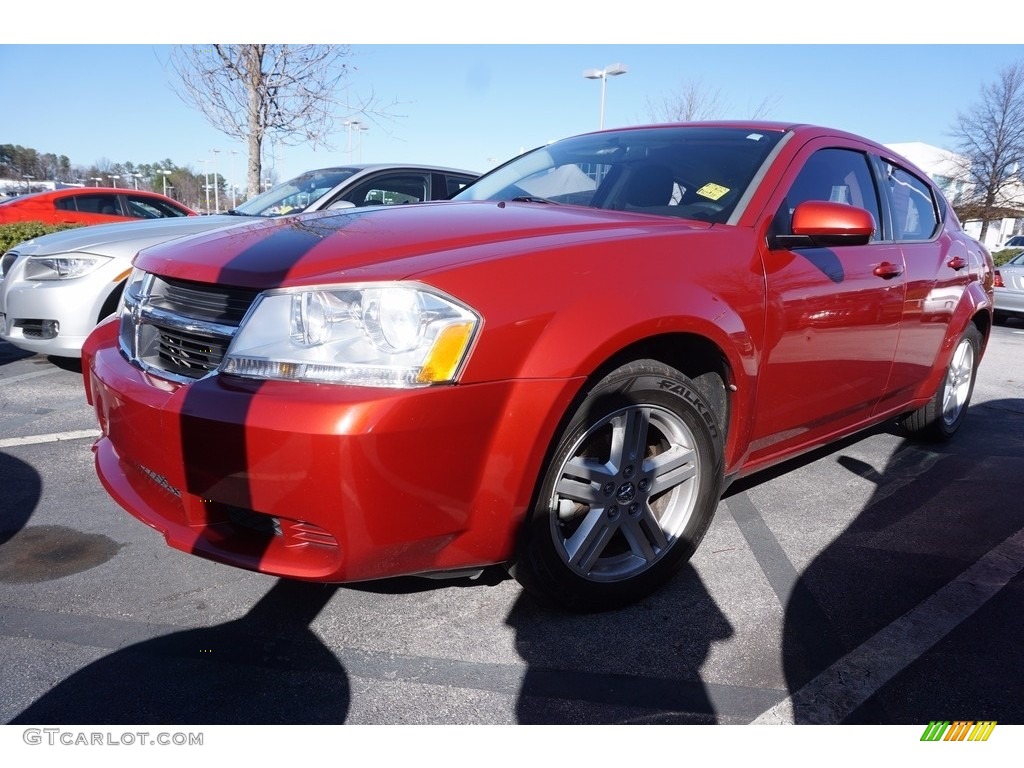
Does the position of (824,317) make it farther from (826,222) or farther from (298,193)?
(298,193)

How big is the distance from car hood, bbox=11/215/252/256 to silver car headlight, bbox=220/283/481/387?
3.24 metres

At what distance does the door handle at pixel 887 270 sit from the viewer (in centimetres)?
310

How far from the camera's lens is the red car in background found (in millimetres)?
11008

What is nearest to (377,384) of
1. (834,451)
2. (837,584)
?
(837,584)

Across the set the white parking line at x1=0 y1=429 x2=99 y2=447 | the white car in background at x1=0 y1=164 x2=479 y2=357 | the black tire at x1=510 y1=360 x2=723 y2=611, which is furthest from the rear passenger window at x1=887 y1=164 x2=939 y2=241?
the white parking line at x1=0 y1=429 x2=99 y2=447

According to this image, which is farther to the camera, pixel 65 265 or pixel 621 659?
pixel 65 265

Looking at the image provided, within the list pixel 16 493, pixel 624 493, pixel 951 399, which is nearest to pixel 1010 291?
pixel 951 399

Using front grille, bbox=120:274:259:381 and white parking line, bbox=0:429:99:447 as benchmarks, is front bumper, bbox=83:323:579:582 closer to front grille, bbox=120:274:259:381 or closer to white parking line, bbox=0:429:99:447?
front grille, bbox=120:274:259:381

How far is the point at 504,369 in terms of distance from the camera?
1860 millimetres

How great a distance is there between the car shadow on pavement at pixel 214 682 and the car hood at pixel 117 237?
3.32 m

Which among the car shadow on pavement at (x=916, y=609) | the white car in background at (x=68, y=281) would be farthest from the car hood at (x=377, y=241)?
the white car in background at (x=68, y=281)

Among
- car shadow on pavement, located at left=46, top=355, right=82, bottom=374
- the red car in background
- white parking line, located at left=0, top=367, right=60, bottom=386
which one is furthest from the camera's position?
the red car in background

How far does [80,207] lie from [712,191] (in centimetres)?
1141

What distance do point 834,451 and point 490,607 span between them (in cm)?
267
